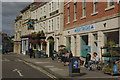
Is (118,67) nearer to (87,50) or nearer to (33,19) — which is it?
(87,50)

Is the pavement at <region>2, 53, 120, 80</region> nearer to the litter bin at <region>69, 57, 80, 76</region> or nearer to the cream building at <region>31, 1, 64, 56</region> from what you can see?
the litter bin at <region>69, 57, 80, 76</region>

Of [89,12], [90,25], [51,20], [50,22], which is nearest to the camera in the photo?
[90,25]

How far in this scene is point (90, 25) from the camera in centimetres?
2166

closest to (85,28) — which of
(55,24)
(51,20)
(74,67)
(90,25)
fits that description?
(90,25)

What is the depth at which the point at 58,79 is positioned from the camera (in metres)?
12.7

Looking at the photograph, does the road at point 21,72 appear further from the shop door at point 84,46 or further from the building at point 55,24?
the building at point 55,24

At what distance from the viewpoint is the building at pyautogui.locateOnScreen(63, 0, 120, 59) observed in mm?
17297

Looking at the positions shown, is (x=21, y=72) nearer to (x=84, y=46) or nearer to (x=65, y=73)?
(x=65, y=73)

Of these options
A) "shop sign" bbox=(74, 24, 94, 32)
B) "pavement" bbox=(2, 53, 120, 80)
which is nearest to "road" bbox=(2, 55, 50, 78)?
"pavement" bbox=(2, 53, 120, 80)

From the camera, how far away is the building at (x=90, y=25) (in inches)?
681

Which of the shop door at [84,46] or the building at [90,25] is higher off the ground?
the building at [90,25]

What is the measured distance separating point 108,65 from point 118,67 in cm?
113

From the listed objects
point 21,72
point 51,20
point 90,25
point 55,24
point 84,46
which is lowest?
point 21,72

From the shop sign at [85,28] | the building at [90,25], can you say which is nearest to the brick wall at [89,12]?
the building at [90,25]
